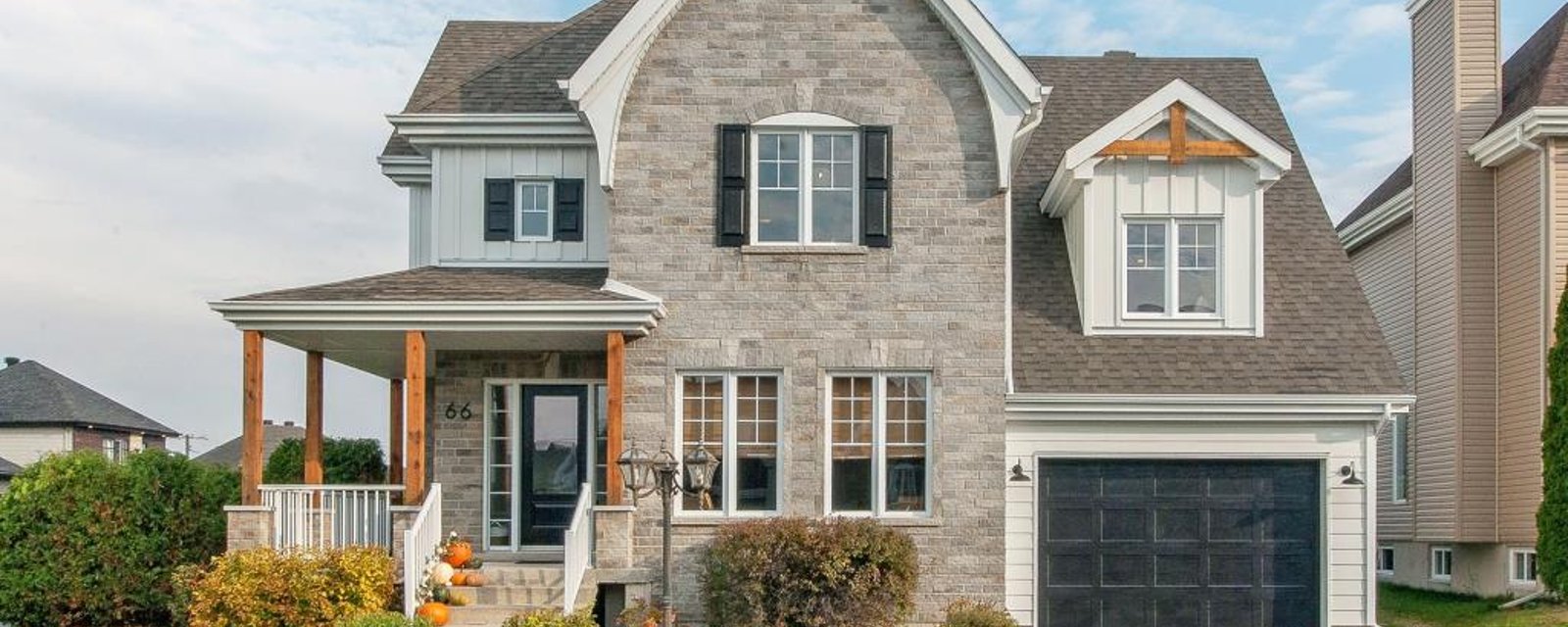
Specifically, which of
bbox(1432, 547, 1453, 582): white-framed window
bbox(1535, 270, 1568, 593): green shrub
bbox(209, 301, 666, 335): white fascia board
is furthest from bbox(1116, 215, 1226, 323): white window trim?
bbox(1432, 547, 1453, 582): white-framed window

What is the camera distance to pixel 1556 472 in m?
17.8

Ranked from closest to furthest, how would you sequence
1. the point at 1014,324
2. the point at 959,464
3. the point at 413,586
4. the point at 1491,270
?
the point at 413,586, the point at 959,464, the point at 1014,324, the point at 1491,270

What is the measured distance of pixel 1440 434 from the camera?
70.1 feet

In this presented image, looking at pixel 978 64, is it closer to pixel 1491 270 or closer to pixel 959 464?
pixel 959 464

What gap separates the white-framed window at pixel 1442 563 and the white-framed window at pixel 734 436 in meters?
9.78

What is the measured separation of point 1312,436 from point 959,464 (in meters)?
3.69

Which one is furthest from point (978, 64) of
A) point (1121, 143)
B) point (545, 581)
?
point (545, 581)

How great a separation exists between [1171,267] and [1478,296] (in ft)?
17.1

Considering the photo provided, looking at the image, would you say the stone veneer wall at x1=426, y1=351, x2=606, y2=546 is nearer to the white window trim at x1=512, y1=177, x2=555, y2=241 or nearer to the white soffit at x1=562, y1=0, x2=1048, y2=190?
the white window trim at x1=512, y1=177, x2=555, y2=241

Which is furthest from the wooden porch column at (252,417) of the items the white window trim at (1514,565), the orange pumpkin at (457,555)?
the white window trim at (1514,565)

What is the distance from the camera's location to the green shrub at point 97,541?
1778cm

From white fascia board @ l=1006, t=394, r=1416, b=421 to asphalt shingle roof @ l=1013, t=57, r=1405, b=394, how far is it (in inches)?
5.3

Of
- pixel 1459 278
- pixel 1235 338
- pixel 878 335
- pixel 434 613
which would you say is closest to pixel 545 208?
Result: pixel 878 335

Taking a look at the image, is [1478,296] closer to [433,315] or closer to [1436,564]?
[1436,564]
